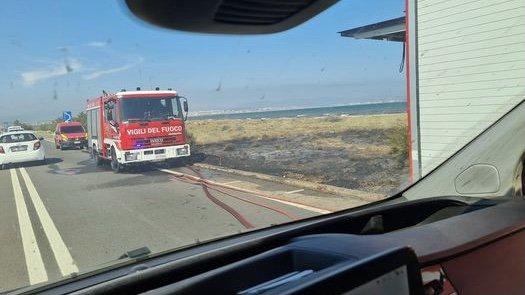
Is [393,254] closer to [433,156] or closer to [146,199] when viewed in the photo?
[146,199]

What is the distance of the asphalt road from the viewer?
193 cm

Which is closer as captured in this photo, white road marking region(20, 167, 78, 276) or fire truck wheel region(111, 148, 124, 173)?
white road marking region(20, 167, 78, 276)

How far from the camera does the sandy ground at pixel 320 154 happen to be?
254cm

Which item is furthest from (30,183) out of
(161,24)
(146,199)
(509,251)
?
(509,251)

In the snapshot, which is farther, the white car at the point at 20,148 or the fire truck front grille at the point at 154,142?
the fire truck front grille at the point at 154,142

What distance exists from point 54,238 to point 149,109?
0.74 meters

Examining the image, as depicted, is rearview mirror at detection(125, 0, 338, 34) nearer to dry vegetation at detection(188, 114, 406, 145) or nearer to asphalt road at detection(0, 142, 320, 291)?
dry vegetation at detection(188, 114, 406, 145)

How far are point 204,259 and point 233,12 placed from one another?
991mm

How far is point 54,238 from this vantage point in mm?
2020

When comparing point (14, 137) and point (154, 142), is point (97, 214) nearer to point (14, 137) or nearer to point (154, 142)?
point (154, 142)

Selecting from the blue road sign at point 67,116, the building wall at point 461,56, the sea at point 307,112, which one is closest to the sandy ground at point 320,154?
the sea at point 307,112

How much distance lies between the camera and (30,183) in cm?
224

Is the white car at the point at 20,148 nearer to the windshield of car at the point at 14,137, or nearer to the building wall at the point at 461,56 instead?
the windshield of car at the point at 14,137

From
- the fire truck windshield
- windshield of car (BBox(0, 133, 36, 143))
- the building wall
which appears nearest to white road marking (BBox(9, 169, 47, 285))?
windshield of car (BBox(0, 133, 36, 143))
